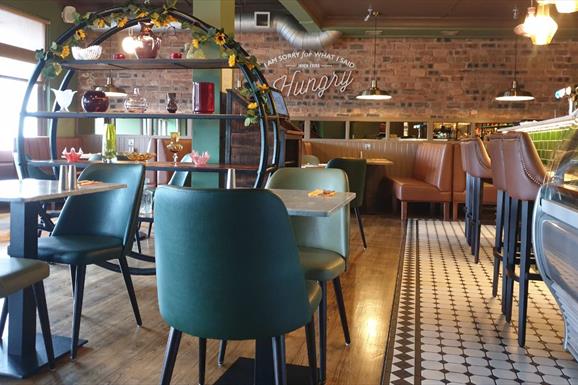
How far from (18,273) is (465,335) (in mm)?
2282

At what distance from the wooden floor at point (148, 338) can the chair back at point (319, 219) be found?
54 centimetres

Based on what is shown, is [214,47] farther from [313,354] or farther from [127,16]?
[313,354]

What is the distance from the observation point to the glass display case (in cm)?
180

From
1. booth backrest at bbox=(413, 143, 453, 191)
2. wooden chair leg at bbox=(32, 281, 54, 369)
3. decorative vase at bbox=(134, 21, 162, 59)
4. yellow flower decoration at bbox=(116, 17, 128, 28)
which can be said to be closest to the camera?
wooden chair leg at bbox=(32, 281, 54, 369)

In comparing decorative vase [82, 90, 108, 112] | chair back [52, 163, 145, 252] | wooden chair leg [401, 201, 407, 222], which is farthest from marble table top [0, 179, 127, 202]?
wooden chair leg [401, 201, 407, 222]

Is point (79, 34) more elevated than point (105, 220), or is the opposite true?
point (79, 34)

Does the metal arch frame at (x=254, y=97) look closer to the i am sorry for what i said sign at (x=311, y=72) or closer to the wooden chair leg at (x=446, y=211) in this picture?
the wooden chair leg at (x=446, y=211)

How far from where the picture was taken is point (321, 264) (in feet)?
7.91

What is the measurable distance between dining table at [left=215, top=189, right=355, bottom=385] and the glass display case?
0.78m

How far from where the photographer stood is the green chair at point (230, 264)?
1.58m

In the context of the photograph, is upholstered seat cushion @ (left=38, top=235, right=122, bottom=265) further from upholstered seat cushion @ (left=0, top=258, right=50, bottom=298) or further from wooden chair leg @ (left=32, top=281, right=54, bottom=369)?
upholstered seat cushion @ (left=0, top=258, right=50, bottom=298)

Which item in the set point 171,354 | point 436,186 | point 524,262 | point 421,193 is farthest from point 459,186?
point 171,354

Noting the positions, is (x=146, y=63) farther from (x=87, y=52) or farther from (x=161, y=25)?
(x=87, y=52)

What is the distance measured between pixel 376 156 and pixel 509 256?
21.5 ft
